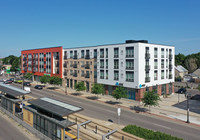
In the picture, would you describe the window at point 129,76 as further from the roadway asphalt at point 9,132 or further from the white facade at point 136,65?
the roadway asphalt at point 9,132

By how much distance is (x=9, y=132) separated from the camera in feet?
71.6

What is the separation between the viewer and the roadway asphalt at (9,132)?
66.3ft

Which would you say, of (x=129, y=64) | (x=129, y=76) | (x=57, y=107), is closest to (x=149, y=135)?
(x=57, y=107)

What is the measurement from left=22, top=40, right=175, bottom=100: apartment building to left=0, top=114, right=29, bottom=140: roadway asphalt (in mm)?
26024

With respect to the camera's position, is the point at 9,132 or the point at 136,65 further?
the point at 136,65

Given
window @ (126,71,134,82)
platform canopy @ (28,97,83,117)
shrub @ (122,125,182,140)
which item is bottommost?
shrub @ (122,125,182,140)

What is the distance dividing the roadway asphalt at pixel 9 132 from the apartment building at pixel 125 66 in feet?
85.4

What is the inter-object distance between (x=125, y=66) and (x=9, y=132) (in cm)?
2850

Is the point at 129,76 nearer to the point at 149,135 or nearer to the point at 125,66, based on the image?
the point at 125,66

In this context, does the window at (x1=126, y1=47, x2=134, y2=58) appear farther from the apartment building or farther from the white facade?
the white facade

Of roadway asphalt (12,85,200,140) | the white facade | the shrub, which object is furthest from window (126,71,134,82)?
the shrub

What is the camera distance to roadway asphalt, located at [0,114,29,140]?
20219 millimetres

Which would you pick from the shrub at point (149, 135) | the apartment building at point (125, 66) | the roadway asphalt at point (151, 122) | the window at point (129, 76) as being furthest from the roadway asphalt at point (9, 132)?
the window at point (129, 76)

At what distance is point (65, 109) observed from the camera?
17406mm
